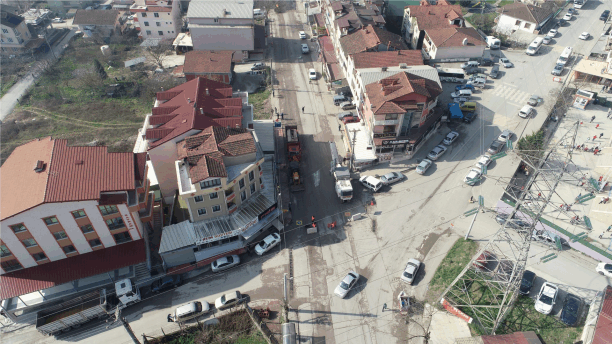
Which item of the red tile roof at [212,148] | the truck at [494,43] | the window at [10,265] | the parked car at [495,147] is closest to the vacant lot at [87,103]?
the red tile roof at [212,148]

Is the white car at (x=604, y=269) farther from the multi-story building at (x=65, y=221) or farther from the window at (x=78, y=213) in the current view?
the window at (x=78, y=213)

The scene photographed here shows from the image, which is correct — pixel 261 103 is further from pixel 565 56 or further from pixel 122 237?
pixel 565 56

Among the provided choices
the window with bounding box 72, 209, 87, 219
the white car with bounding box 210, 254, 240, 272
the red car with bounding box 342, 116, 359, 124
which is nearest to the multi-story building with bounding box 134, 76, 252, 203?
the window with bounding box 72, 209, 87, 219

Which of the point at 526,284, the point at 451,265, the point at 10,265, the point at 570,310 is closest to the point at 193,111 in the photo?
the point at 10,265

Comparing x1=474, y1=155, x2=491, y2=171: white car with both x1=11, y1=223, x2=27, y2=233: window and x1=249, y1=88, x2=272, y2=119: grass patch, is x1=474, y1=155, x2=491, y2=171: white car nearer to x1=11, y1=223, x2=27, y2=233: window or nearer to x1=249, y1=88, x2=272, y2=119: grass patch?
x1=249, y1=88, x2=272, y2=119: grass patch

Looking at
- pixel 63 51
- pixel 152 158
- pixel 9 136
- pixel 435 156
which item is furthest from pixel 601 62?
pixel 63 51

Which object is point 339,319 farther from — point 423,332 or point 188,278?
point 188,278
